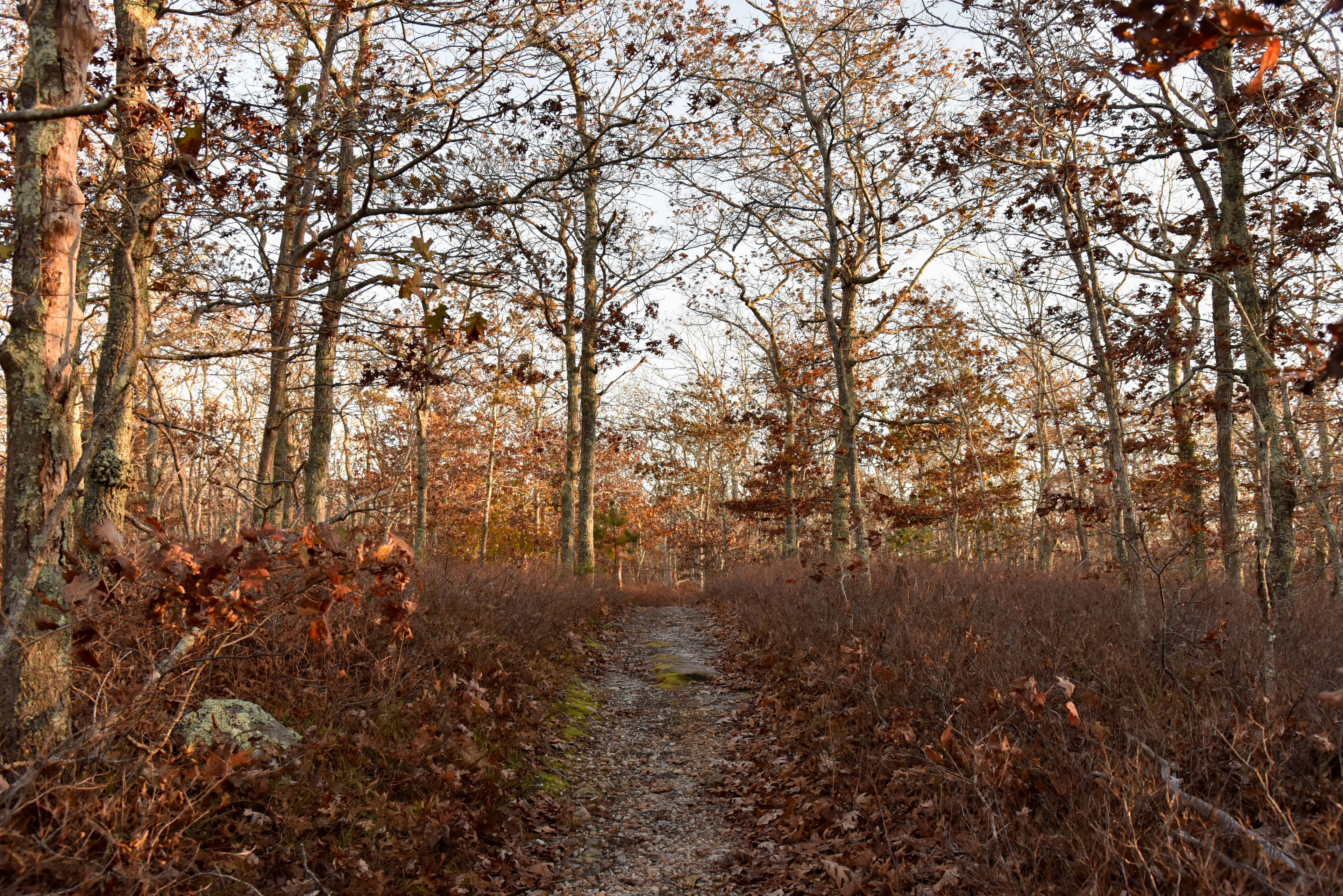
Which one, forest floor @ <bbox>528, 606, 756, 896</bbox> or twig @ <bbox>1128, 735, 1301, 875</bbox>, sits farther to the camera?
forest floor @ <bbox>528, 606, 756, 896</bbox>

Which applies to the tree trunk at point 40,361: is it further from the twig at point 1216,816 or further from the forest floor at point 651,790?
the twig at point 1216,816

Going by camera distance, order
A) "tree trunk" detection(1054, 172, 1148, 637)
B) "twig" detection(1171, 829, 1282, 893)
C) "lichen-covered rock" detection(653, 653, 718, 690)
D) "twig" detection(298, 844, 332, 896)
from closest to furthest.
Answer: "twig" detection(1171, 829, 1282, 893), "twig" detection(298, 844, 332, 896), "tree trunk" detection(1054, 172, 1148, 637), "lichen-covered rock" detection(653, 653, 718, 690)

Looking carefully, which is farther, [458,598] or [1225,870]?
[458,598]

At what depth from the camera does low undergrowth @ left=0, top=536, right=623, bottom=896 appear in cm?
327

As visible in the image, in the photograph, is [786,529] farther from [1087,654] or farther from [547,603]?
[1087,654]

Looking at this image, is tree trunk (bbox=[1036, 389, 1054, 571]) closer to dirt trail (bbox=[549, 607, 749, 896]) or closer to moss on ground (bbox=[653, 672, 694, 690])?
moss on ground (bbox=[653, 672, 694, 690])

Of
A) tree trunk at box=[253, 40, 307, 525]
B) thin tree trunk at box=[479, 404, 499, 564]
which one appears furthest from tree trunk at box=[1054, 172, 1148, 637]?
thin tree trunk at box=[479, 404, 499, 564]

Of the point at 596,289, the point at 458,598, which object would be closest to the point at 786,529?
the point at 596,289

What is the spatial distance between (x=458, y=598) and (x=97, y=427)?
5.67 m

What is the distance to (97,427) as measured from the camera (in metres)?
2.97

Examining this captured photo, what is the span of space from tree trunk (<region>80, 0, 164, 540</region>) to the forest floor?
12.9 ft

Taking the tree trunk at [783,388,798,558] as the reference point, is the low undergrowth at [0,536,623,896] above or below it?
below

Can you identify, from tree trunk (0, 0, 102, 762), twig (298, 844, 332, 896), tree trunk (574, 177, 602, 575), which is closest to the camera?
tree trunk (0, 0, 102, 762)

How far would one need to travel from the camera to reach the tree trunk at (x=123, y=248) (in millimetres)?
4938
